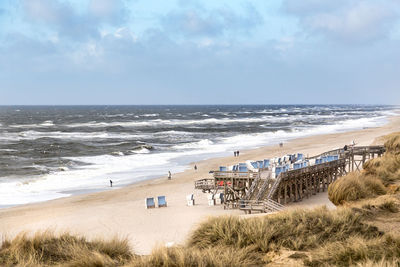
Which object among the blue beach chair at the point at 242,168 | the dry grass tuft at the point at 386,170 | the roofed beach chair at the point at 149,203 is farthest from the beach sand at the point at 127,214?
the blue beach chair at the point at 242,168

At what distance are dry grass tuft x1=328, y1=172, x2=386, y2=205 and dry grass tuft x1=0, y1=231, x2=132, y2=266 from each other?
28.9ft

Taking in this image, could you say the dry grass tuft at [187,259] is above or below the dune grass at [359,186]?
above

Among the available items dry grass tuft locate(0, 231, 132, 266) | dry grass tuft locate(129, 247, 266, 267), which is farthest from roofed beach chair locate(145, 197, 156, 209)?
dry grass tuft locate(129, 247, 266, 267)

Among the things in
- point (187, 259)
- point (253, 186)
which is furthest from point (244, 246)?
point (253, 186)

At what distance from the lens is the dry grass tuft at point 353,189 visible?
14.5 metres

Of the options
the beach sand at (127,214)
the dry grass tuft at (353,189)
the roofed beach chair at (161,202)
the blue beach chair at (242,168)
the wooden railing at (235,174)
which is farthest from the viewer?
the blue beach chair at (242,168)

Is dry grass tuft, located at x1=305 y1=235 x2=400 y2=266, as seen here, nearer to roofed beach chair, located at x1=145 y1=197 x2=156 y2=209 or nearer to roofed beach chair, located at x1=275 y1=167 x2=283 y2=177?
roofed beach chair, located at x1=275 y1=167 x2=283 y2=177

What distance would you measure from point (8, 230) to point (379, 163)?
19850 millimetres

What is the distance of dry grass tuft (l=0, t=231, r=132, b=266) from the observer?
7.98 meters

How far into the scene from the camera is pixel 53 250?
8812mm

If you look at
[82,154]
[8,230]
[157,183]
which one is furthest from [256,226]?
[82,154]

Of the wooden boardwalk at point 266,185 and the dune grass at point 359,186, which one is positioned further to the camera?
the wooden boardwalk at point 266,185

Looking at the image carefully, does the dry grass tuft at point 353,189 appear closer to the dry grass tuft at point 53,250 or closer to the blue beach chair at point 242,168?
the dry grass tuft at point 53,250

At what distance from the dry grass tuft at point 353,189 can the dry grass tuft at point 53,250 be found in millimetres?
8797
